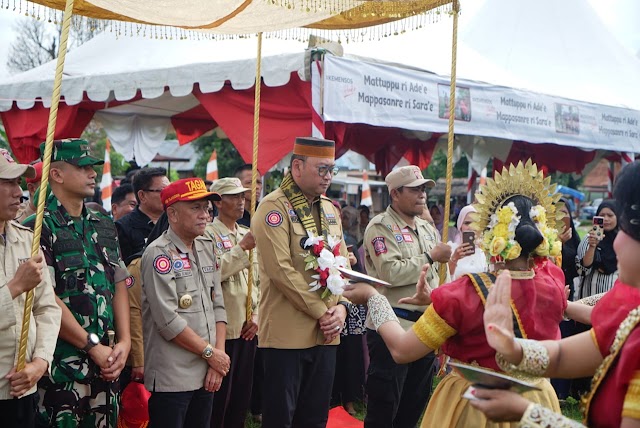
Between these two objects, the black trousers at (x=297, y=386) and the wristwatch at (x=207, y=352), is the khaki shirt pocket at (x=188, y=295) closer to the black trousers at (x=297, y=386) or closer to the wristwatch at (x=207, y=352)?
the wristwatch at (x=207, y=352)

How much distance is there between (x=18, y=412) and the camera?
9.99ft

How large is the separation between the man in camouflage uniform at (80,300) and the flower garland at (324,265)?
112 centimetres

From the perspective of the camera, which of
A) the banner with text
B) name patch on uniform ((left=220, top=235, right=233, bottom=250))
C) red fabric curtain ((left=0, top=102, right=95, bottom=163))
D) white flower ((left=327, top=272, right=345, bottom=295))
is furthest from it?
red fabric curtain ((left=0, top=102, right=95, bottom=163))

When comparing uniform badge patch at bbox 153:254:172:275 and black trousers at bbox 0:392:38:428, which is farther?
uniform badge patch at bbox 153:254:172:275

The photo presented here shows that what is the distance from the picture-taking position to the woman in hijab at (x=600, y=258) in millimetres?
6762

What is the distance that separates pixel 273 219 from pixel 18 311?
1.58 meters

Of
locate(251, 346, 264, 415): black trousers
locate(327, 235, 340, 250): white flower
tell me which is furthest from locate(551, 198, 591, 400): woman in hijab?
locate(327, 235, 340, 250): white flower

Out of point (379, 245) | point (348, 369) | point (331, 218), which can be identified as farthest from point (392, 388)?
point (348, 369)

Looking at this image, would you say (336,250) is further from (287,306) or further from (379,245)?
(379,245)

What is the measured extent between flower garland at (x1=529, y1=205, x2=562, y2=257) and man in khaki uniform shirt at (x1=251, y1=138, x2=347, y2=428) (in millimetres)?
1655

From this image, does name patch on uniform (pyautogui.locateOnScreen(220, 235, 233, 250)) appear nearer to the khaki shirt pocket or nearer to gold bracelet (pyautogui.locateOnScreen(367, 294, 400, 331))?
the khaki shirt pocket

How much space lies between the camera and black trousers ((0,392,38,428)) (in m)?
3.02

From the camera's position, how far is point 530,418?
1771 millimetres

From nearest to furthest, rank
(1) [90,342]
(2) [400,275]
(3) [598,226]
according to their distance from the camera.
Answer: (1) [90,342], (2) [400,275], (3) [598,226]
